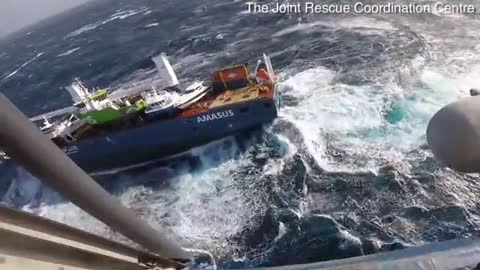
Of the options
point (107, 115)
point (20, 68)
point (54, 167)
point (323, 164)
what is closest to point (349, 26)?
point (323, 164)

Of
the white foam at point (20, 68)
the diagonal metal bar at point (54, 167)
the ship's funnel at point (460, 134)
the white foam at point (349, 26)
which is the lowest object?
the white foam at point (20, 68)

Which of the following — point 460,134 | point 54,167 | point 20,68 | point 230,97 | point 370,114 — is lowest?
point 20,68

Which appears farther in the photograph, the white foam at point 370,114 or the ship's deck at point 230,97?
the ship's deck at point 230,97

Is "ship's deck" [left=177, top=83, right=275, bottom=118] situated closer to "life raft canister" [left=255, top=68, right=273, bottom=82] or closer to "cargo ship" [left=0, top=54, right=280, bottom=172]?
"cargo ship" [left=0, top=54, right=280, bottom=172]

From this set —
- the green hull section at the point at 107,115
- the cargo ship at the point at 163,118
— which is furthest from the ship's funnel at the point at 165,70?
the green hull section at the point at 107,115

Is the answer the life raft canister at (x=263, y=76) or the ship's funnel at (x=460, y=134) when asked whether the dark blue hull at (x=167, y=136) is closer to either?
the life raft canister at (x=263, y=76)

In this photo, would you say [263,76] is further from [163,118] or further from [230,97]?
[163,118]
